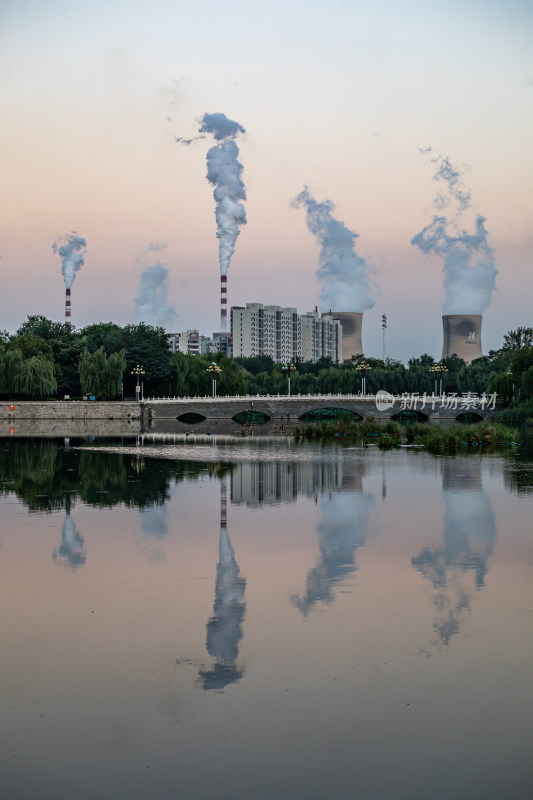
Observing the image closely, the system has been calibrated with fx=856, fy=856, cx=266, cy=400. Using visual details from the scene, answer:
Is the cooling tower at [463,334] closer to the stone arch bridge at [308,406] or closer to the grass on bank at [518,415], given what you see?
the stone arch bridge at [308,406]

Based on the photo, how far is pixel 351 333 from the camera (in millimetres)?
180250

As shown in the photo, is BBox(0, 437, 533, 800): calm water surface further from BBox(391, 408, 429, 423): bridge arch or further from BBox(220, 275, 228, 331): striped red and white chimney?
BBox(220, 275, 228, 331): striped red and white chimney

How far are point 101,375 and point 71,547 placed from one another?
74.5 metres

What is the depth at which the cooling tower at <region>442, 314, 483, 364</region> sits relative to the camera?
15500 cm

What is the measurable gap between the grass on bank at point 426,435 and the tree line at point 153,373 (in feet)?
76.3

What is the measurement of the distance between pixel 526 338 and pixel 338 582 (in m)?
108

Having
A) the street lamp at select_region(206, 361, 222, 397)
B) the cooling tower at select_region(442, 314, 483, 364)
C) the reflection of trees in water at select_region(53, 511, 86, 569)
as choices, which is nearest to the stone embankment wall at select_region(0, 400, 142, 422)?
the street lamp at select_region(206, 361, 222, 397)

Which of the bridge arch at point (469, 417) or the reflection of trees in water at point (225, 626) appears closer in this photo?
the reflection of trees in water at point (225, 626)

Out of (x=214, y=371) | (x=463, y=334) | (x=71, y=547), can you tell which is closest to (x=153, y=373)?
(x=214, y=371)

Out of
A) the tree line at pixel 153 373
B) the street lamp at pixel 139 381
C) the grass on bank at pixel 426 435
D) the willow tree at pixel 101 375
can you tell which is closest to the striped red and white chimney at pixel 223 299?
the tree line at pixel 153 373

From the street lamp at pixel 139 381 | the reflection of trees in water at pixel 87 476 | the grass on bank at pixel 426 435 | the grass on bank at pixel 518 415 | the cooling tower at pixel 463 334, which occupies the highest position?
the cooling tower at pixel 463 334

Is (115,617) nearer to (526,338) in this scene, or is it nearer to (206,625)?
(206,625)

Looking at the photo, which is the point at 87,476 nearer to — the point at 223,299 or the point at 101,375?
the point at 101,375

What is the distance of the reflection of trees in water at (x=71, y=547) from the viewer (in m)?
17.7
